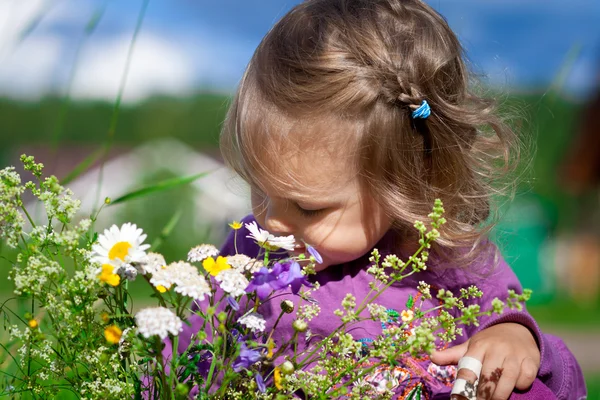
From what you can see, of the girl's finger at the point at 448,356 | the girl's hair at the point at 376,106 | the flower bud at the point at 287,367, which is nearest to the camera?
the flower bud at the point at 287,367

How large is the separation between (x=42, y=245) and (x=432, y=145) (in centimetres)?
118

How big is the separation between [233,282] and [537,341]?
3.60 feet

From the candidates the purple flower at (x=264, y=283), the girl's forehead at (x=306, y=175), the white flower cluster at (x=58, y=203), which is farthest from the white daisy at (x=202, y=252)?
the girl's forehead at (x=306, y=175)

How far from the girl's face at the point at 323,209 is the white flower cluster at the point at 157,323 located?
0.76 meters

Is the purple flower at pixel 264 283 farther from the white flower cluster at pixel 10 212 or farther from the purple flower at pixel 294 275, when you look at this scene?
the white flower cluster at pixel 10 212

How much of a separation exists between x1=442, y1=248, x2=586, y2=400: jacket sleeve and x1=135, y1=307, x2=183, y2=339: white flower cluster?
1030 mm

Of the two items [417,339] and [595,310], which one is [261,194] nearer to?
[417,339]

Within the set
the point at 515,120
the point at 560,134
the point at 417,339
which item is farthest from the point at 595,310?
the point at 417,339

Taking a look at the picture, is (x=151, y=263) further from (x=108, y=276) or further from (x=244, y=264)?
(x=244, y=264)

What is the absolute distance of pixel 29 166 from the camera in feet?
5.48

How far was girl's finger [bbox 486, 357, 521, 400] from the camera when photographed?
1.92 m

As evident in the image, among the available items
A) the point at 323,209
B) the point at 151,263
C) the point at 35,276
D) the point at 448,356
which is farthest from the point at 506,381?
the point at 35,276

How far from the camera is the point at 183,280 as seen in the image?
139 centimetres

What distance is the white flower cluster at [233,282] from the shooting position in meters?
1.41
